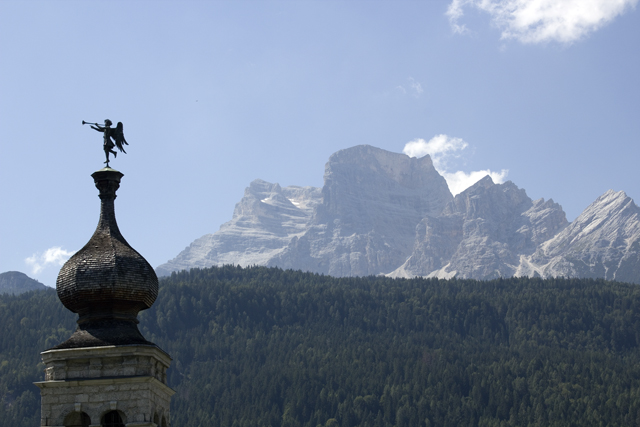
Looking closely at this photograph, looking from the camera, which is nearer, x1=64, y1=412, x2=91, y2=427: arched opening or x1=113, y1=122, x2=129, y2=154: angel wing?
x1=64, y1=412, x2=91, y2=427: arched opening

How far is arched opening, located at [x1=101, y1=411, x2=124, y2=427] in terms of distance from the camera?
108 ft

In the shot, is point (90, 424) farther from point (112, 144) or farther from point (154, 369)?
point (112, 144)

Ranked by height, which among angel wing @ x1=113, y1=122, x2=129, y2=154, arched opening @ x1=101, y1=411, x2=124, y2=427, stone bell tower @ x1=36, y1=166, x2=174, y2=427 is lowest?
arched opening @ x1=101, y1=411, x2=124, y2=427

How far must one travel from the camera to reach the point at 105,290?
33281mm

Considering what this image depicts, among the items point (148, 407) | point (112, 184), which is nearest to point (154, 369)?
point (148, 407)

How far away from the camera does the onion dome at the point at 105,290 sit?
33156 mm

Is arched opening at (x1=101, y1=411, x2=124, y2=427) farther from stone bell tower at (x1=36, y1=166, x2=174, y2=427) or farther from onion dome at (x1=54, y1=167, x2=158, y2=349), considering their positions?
onion dome at (x1=54, y1=167, x2=158, y2=349)

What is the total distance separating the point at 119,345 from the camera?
107 ft

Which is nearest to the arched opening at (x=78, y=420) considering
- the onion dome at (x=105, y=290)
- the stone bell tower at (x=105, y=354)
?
the stone bell tower at (x=105, y=354)

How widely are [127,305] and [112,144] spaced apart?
6533mm

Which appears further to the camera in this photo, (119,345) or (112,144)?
(112,144)

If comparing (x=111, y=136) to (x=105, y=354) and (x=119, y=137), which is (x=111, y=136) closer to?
(x=119, y=137)

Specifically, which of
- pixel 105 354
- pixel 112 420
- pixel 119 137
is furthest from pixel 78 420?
pixel 119 137

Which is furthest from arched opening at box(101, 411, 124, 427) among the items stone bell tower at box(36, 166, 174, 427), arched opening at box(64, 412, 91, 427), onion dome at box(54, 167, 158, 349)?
onion dome at box(54, 167, 158, 349)
